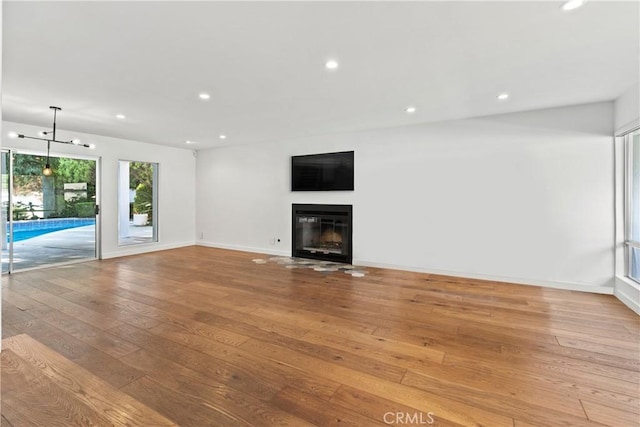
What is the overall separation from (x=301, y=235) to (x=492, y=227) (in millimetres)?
3530

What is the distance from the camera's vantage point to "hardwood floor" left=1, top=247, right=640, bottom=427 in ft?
5.76

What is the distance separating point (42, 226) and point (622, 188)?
9.09 m

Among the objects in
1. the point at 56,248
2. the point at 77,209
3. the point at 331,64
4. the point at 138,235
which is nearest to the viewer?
the point at 331,64

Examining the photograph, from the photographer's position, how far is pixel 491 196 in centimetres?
450

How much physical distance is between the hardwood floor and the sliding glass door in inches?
68.8

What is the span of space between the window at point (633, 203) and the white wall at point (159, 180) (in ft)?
25.7

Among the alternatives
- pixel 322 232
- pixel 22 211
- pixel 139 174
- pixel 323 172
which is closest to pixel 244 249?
pixel 322 232

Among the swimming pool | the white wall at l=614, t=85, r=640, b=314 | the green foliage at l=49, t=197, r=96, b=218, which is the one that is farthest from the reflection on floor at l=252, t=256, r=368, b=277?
the swimming pool

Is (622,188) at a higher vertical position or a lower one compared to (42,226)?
higher

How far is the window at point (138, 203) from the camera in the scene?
6801 millimetres

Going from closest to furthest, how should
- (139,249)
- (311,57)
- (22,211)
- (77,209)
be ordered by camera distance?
(311,57) → (22,211) → (77,209) → (139,249)

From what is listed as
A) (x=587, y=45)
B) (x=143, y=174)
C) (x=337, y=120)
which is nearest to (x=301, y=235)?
(x=337, y=120)

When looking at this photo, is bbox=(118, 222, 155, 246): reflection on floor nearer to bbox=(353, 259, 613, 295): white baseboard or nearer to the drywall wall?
bbox=(353, 259, 613, 295): white baseboard

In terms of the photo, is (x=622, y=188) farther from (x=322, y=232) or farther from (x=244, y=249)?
(x=244, y=249)
